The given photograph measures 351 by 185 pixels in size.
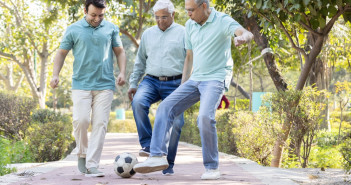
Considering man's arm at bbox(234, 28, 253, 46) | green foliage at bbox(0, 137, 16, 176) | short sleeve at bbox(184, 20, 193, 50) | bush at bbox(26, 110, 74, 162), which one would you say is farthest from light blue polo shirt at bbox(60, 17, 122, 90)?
bush at bbox(26, 110, 74, 162)

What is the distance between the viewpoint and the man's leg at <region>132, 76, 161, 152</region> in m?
6.05

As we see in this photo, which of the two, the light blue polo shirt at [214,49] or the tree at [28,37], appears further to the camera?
the tree at [28,37]

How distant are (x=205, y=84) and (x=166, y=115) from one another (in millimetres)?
509

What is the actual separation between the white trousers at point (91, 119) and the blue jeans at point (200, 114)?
0.84 meters

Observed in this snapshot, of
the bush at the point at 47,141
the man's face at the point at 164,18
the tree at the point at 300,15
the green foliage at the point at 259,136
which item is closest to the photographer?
the man's face at the point at 164,18

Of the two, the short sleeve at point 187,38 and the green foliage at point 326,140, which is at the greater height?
the short sleeve at point 187,38

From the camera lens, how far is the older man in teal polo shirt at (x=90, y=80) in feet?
19.7

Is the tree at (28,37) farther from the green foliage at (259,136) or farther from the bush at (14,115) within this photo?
the green foliage at (259,136)

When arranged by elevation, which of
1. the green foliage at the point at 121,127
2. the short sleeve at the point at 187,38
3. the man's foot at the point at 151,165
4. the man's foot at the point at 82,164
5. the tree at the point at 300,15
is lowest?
the green foliage at the point at 121,127

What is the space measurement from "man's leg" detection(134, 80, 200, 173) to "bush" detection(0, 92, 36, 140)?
9.88m

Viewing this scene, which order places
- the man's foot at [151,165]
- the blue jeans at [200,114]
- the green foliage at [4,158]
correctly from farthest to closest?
the green foliage at [4,158]
the blue jeans at [200,114]
the man's foot at [151,165]

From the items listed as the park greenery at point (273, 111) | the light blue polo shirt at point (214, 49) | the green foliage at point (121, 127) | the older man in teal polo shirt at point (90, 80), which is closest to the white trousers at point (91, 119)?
the older man in teal polo shirt at point (90, 80)

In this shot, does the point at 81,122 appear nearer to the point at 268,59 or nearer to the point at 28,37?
the point at 268,59

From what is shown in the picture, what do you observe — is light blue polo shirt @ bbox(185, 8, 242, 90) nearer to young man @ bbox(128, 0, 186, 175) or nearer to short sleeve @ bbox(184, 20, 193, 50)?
short sleeve @ bbox(184, 20, 193, 50)
